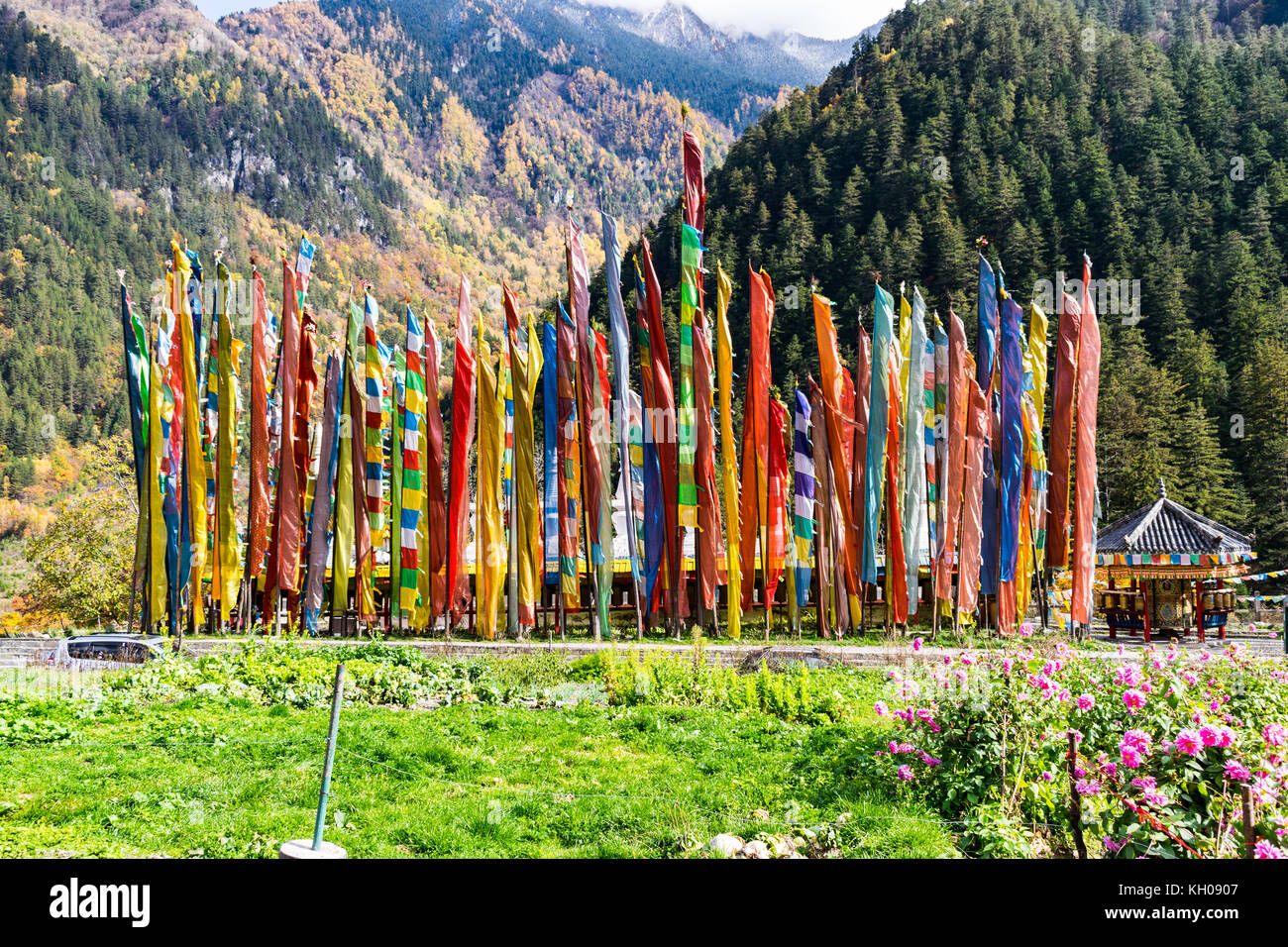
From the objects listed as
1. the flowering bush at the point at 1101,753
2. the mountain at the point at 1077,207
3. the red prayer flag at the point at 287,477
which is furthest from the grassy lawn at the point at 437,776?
the mountain at the point at 1077,207

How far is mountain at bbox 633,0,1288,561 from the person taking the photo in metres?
47.7

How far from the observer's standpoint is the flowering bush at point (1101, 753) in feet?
21.7

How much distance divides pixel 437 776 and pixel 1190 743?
7249 millimetres

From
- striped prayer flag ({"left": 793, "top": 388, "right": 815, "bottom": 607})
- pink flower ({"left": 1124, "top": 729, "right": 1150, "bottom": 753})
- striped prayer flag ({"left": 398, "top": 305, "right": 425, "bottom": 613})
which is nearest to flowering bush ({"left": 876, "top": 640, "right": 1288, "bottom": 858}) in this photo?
pink flower ({"left": 1124, "top": 729, "right": 1150, "bottom": 753})

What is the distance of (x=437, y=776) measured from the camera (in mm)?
9789

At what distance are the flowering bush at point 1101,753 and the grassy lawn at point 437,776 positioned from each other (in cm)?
54

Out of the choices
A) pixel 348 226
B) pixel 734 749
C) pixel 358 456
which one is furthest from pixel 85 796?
pixel 348 226

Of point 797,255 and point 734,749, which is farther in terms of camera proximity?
point 797,255

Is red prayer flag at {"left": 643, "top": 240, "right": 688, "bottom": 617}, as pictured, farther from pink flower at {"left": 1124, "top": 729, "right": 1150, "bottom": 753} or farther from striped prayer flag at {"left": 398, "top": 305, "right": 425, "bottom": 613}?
pink flower at {"left": 1124, "top": 729, "right": 1150, "bottom": 753}

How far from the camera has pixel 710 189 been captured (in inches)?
4045

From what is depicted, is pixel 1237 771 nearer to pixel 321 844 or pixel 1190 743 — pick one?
pixel 1190 743

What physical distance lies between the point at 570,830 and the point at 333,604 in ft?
56.1

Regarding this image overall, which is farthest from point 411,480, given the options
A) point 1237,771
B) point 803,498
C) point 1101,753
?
point 1237,771
